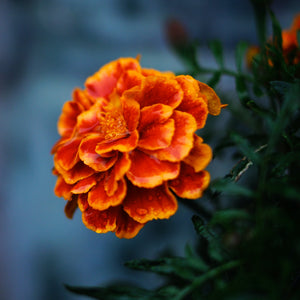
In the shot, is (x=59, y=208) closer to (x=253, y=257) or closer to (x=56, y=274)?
→ (x=56, y=274)

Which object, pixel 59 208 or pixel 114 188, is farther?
pixel 59 208

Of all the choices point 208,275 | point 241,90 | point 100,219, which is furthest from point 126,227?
point 241,90

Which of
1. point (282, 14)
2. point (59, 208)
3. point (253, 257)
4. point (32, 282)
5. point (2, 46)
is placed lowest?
point (32, 282)

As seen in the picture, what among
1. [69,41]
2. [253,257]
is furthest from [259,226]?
[69,41]

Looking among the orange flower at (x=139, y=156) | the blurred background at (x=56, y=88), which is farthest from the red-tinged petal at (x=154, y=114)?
the blurred background at (x=56, y=88)

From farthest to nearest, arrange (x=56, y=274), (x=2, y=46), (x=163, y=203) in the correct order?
(x=2, y=46)
(x=56, y=274)
(x=163, y=203)

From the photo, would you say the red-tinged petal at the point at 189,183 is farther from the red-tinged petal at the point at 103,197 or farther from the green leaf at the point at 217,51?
the green leaf at the point at 217,51

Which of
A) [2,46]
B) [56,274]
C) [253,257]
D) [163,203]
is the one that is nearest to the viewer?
[253,257]
